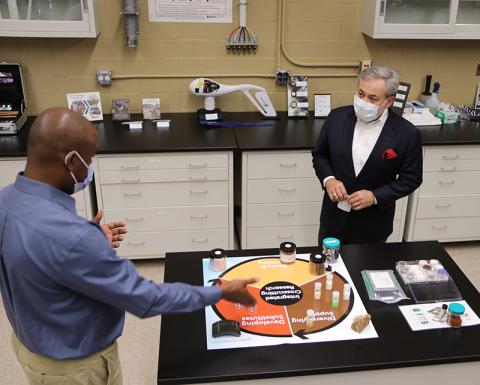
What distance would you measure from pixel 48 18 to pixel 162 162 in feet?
3.90

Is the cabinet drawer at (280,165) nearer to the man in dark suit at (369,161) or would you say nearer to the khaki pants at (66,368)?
the man in dark suit at (369,161)

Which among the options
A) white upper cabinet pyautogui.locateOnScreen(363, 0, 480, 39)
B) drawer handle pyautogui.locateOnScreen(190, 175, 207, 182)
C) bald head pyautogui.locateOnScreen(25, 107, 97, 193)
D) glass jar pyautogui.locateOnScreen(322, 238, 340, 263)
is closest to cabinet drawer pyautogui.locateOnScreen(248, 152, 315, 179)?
drawer handle pyautogui.locateOnScreen(190, 175, 207, 182)

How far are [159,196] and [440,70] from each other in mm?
2344

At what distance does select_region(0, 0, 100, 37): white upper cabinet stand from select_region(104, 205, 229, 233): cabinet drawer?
3.86ft

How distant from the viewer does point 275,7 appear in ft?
12.3

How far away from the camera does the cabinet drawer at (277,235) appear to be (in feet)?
11.8

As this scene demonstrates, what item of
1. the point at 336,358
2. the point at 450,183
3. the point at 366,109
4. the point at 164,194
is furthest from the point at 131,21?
the point at 336,358

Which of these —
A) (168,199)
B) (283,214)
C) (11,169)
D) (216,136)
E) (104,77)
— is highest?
(104,77)

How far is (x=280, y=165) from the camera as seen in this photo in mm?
3414

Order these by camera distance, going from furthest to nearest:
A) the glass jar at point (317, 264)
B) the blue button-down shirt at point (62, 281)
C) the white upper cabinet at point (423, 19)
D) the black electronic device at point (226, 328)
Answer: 1. the white upper cabinet at point (423, 19)
2. the glass jar at point (317, 264)
3. the black electronic device at point (226, 328)
4. the blue button-down shirt at point (62, 281)

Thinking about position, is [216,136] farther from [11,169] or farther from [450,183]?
[450,183]

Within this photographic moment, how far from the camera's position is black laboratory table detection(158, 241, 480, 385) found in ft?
5.24

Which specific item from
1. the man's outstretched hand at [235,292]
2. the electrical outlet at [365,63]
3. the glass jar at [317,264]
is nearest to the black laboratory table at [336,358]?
the man's outstretched hand at [235,292]

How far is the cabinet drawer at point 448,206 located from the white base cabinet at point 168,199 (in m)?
1.34
